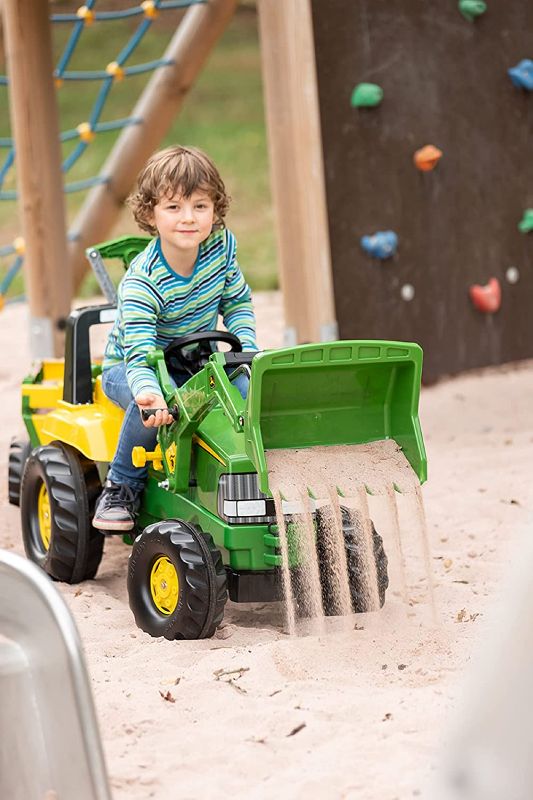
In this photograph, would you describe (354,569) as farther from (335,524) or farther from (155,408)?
(155,408)

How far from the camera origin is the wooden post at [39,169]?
5355 millimetres

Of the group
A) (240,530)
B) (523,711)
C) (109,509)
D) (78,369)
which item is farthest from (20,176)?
(523,711)

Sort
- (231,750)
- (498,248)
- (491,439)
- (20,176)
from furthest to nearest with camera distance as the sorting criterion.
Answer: (498,248), (20,176), (491,439), (231,750)

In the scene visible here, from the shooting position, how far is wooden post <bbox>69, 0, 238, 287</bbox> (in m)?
6.08

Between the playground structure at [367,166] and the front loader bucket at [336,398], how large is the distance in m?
2.28

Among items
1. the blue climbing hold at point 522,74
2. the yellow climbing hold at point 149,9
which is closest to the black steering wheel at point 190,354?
the yellow climbing hold at point 149,9

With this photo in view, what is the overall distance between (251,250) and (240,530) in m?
9.91

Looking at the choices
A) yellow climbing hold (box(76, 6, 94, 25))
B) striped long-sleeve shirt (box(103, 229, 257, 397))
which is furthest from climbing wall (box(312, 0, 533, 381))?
striped long-sleeve shirt (box(103, 229, 257, 397))

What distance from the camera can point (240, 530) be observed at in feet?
9.71

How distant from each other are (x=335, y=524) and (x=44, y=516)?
3.64 ft

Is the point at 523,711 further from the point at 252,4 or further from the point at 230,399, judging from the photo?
the point at 252,4

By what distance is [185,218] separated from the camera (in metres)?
3.20

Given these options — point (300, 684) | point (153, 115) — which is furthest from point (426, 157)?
point (300, 684)

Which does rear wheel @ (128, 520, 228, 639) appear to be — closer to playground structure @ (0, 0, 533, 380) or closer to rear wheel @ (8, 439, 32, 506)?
rear wheel @ (8, 439, 32, 506)
